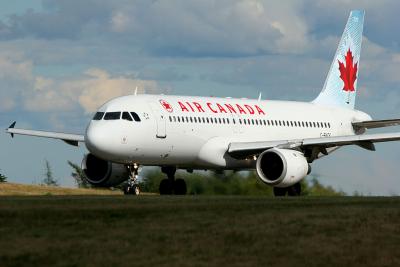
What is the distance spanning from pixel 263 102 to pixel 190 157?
853cm

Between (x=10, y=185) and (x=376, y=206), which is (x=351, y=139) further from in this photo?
(x=10, y=185)

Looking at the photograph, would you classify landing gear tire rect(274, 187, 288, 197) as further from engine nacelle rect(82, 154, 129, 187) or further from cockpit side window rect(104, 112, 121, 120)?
cockpit side window rect(104, 112, 121, 120)

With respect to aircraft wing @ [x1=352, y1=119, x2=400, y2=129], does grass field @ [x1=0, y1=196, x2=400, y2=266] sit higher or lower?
lower

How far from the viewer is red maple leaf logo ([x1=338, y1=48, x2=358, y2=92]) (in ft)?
209

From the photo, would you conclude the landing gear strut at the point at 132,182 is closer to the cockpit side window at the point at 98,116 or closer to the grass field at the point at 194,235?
the cockpit side window at the point at 98,116

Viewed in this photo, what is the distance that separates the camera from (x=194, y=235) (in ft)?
80.5

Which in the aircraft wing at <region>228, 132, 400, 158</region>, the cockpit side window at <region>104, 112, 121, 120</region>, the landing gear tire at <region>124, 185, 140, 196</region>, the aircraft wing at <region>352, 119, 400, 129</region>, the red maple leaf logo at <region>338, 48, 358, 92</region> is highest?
the red maple leaf logo at <region>338, 48, 358, 92</region>

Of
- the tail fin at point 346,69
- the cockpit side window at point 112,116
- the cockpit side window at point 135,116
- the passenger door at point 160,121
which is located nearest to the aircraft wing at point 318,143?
the passenger door at point 160,121

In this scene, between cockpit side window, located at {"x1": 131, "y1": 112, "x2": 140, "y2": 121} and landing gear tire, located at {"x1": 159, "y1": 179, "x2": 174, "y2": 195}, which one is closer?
cockpit side window, located at {"x1": 131, "y1": 112, "x2": 140, "y2": 121}

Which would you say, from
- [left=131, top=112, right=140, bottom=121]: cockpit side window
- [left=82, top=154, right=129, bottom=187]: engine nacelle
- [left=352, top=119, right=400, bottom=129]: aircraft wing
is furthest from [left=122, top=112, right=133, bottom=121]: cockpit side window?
[left=352, top=119, right=400, bottom=129]: aircraft wing

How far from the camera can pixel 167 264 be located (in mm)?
21531

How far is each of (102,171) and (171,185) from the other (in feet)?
10.1

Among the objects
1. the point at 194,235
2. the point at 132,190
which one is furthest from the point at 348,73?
the point at 194,235

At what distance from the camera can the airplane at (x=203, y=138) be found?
46.0m
